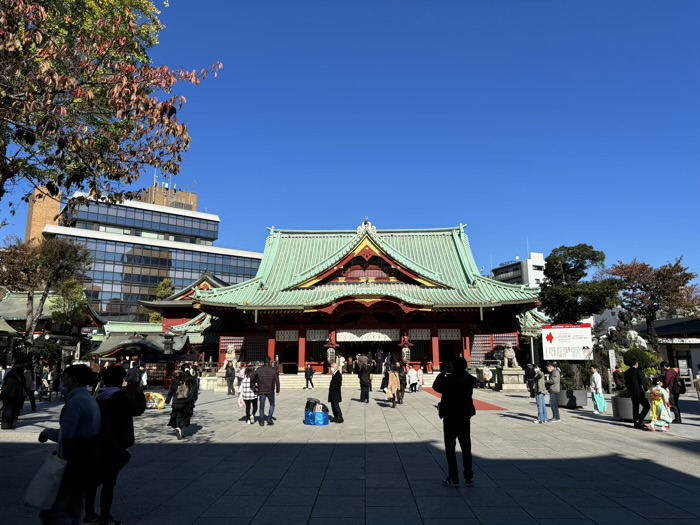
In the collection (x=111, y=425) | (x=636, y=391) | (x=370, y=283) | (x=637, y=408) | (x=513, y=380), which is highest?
(x=370, y=283)

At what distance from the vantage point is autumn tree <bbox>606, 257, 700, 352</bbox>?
143 ft

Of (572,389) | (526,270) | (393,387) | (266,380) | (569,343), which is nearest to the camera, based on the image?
(266,380)

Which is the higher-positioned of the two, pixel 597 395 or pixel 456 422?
pixel 456 422

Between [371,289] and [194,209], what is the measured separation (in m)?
63.6

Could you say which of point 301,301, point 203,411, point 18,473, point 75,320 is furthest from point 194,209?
point 18,473

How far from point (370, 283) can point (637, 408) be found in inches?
914

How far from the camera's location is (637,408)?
41.3 feet

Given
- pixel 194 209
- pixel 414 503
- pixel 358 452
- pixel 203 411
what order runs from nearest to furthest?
1. pixel 414 503
2. pixel 358 452
3. pixel 203 411
4. pixel 194 209

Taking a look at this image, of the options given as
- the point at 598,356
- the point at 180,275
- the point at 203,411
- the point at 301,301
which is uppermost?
the point at 180,275

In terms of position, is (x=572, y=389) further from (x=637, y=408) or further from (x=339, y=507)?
(x=339, y=507)

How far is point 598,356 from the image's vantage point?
21.4m

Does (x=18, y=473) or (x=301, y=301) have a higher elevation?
(x=301, y=301)

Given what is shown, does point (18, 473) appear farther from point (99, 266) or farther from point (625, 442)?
point (99, 266)

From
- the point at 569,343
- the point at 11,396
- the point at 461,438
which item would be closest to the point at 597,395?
the point at 569,343
